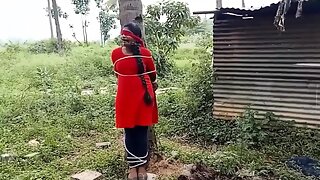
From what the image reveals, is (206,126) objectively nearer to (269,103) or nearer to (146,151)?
(269,103)

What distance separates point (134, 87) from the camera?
3.45 meters

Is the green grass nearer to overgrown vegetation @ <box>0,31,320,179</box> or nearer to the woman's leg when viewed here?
overgrown vegetation @ <box>0,31,320,179</box>

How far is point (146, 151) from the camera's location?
367 cm

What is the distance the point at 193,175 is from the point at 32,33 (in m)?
35.2

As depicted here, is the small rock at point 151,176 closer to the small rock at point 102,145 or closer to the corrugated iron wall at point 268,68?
the small rock at point 102,145

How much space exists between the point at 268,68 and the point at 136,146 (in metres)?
2.86

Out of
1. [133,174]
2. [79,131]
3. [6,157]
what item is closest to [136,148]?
[133,174]

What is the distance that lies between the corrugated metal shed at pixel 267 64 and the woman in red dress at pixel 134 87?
8.12 feet

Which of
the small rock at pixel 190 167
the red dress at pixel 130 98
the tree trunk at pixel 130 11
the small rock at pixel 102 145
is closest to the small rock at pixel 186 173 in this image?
the small rock at pixel 190 167

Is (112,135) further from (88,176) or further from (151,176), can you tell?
(151,176)

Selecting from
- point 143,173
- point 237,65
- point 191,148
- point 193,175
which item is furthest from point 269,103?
point 143,173

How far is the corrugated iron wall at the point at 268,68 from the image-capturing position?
5262mm

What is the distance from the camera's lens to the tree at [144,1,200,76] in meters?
10.5

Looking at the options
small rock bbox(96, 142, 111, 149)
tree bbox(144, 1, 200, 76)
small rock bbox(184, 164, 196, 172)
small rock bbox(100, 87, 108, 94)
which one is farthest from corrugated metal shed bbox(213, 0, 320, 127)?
tree bbox(144, 1, 200, 76)
